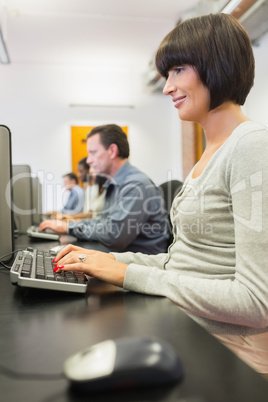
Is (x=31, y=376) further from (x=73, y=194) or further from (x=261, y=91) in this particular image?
(x=73, y=194)

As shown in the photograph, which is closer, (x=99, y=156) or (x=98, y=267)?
(x=98, y=267)

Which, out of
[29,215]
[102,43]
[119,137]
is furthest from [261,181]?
[102,43]

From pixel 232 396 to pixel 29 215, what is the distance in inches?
84.4

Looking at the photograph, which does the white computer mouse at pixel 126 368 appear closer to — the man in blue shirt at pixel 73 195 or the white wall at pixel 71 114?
the man in blue shirt at pixel 73 195

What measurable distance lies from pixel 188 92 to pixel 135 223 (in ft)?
3.13

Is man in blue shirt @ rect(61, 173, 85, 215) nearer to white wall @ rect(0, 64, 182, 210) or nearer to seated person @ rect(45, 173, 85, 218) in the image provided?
seated person @ rect(45, 173, 85, 218)

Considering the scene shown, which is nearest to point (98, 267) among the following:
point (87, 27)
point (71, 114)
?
point (87, 27)

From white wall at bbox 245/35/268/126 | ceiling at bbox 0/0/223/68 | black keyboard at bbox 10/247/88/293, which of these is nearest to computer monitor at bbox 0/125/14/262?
black keyboard at bbox 10/247/88/293

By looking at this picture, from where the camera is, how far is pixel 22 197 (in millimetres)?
2244

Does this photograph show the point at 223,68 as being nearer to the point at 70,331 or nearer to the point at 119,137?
the point at 70,331

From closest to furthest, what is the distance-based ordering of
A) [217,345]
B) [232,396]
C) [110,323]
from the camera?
[232,396] → [217,345] → [110,323]

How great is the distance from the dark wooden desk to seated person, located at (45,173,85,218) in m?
4.37

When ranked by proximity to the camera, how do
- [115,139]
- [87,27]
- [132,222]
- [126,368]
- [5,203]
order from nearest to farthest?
[126,368] < [5,203] < [132,222] < [115,139] < [87,27]

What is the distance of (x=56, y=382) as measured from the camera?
40 centimetres
